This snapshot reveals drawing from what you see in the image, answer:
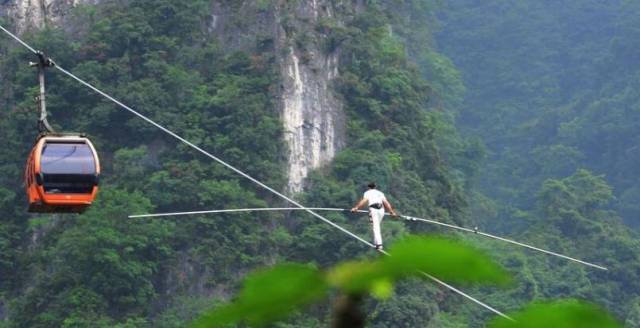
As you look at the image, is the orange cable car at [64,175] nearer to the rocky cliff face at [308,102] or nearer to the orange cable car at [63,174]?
the orange cable car at [63,174]

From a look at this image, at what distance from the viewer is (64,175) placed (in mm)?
15094

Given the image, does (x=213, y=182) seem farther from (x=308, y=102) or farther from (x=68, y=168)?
(x=68, y=168)

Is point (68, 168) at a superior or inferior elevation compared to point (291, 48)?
inferior

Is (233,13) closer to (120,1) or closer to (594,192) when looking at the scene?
(120,1)

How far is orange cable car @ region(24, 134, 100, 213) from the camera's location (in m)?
14.9

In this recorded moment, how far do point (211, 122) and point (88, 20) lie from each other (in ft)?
12.2

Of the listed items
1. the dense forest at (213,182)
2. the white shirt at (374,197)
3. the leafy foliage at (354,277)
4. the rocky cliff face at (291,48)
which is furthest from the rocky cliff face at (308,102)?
the leafy foliage at (354,277)

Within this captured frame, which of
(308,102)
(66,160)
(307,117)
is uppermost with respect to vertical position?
(308,102)

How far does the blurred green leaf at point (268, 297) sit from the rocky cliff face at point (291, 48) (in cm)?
3449

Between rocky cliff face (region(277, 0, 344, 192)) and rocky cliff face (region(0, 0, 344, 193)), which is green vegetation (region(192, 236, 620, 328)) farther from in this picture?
rocky cliff face (region(0, 0, 344, 193))

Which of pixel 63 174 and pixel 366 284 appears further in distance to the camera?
pixel 63 174

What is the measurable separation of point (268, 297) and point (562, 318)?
0.16m

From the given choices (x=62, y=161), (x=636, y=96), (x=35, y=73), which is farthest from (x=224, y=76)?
(x=636, y=96)

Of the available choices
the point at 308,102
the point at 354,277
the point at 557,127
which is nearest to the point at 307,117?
the point at 308,102
